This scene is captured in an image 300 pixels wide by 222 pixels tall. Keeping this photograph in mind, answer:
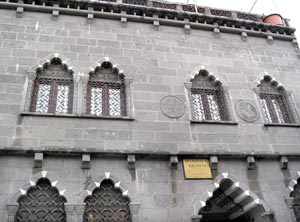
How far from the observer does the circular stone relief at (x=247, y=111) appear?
9.77 m

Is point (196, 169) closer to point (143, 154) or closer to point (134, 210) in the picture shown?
point (143, 154)

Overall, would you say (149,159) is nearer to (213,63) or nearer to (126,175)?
(126,175)

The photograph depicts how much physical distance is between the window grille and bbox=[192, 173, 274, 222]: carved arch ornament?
2468 millimetres

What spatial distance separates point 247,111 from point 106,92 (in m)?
4.00

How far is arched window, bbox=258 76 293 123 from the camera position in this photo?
33.8 feet

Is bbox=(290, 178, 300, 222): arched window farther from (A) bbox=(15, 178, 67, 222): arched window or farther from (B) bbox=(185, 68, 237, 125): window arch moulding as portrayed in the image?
(A) bbox=(15, 178, 67, 222): arched window

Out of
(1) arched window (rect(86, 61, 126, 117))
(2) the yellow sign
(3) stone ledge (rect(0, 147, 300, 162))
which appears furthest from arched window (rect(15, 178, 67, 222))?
(2) the yellow sign

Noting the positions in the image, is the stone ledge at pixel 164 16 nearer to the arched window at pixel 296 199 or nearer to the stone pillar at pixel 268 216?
the arched window at pixel 296 199

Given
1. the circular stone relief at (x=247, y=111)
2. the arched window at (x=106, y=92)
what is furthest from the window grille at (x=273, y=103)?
the arched window at (x=106, y=92)

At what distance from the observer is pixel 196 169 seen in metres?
8.50

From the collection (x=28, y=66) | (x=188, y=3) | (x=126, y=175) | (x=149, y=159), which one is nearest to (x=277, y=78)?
(x=188, y=3)

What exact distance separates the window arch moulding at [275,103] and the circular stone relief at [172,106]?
2.41 metres

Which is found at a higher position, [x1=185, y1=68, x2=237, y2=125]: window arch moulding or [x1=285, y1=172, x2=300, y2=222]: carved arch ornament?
[x1=185, y1=68, x2=237, y2=125]: window arch moulding

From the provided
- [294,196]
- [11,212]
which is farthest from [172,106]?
[11,212]
